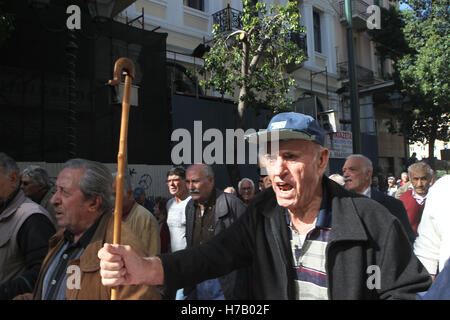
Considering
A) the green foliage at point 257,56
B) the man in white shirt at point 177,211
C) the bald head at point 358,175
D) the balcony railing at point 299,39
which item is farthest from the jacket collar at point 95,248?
the balcony railing at point 299,39

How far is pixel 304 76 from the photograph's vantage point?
18.2m

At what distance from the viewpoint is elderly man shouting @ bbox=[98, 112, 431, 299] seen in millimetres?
1487

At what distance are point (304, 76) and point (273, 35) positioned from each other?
28.8ft

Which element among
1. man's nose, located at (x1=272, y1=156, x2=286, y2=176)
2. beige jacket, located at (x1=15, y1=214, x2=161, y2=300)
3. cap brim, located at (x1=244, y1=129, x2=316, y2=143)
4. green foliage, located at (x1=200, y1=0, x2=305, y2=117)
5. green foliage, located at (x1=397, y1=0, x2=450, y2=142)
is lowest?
beige jacket, located at (x1=15, y1=214, x2=161, y2=300)

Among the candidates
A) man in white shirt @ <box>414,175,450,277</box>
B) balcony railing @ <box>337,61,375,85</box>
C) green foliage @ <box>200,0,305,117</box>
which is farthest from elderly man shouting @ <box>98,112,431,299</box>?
balcony railing @ <box>337,61,375,85</box>

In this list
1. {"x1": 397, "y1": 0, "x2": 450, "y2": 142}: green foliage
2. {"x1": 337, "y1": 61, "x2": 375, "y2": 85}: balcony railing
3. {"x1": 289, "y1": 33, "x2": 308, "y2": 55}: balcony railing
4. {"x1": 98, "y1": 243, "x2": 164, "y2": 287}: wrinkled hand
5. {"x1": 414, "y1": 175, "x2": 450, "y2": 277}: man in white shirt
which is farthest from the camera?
{"x1": 337, "y1": 61, "x2": 375, "y2": 85}: balcony railing

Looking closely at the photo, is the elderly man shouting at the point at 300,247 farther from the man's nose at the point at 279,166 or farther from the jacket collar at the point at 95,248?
the jacket collar at the point at 95,248

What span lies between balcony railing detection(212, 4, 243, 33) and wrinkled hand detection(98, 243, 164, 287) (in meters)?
12.9

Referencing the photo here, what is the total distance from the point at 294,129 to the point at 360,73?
21.0 m

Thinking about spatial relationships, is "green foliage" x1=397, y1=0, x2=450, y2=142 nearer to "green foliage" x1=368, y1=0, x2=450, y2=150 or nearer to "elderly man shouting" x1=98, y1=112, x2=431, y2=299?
"green foliage" x1=368, y1=0, x2=450, y2=150

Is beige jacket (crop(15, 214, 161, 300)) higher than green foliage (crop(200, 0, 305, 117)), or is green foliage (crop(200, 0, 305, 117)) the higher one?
Answer: green foliage (crop(200, 0, 305, 117))

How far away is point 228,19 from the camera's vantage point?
13.8 m

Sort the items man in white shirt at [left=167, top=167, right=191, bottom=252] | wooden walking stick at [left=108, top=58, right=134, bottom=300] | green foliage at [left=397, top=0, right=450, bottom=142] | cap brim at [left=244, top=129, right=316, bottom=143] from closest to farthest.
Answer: wooden walking stick at [left=108, top=58, right=134, bottom=300], cap brim at [left=244, top=129, right=316, bottom=143], man in white shirt at [left=167, top=167, right=191, bottom=252], green foliage at [left=397, top=0, right=450, bottom=142]

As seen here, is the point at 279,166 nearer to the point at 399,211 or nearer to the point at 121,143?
the point at 121,143
